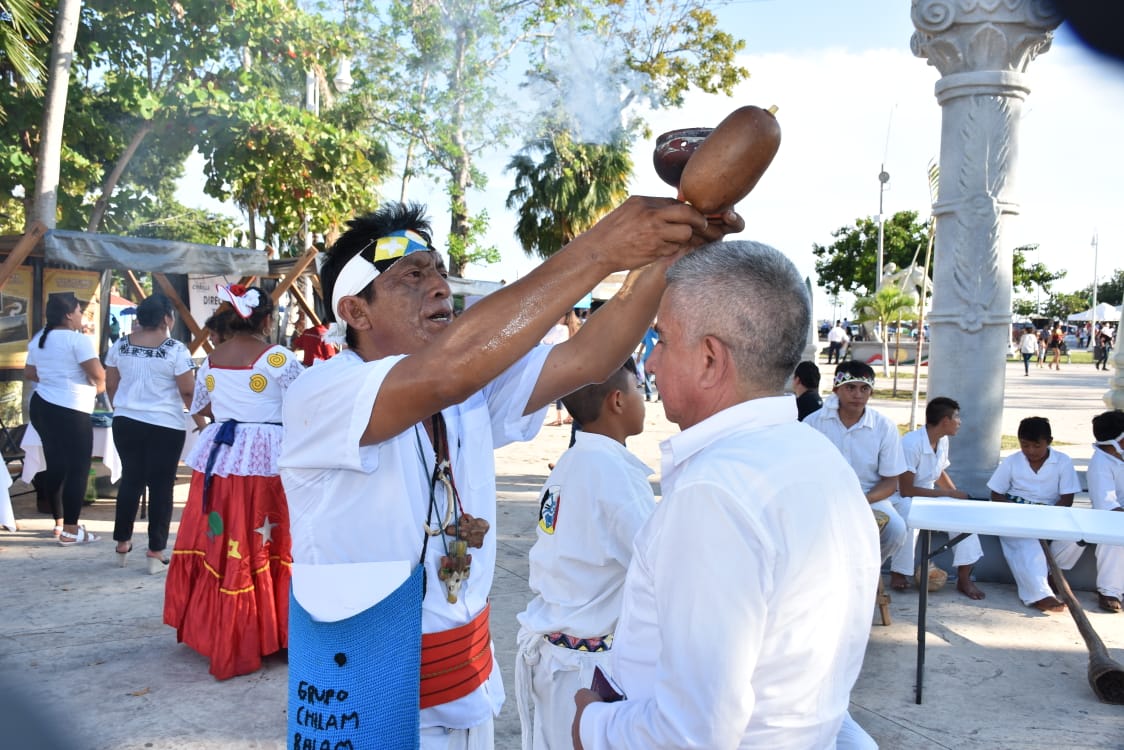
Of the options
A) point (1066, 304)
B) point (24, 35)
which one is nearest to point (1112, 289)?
point (1066, 304)

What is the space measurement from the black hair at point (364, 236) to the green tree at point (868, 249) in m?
46.4

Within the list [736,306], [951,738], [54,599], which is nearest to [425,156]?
[54,599]

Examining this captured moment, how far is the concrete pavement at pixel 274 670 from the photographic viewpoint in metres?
3.90

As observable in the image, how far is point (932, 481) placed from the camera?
618 centimetres

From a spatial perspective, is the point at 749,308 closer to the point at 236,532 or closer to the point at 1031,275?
the point at 236,532

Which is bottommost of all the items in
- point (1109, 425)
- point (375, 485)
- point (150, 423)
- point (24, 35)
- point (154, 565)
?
point (154, 565)

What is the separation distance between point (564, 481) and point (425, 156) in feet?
65.6

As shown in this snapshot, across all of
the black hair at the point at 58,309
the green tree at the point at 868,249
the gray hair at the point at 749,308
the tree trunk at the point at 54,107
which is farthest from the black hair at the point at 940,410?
the green tree at the point at 868,249

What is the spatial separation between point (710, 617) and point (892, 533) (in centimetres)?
462

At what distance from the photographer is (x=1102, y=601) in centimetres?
568

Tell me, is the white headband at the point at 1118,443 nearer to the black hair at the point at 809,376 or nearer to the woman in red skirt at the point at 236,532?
the black hair at the point at 809,376

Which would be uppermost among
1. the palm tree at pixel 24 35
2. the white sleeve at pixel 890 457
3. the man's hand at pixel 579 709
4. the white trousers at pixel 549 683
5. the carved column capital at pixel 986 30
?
the palm tree at pixel 24 35

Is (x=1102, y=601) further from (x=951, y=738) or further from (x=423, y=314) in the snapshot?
(x=423, y=314)

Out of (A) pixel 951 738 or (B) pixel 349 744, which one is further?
(A) pixel 951 738
